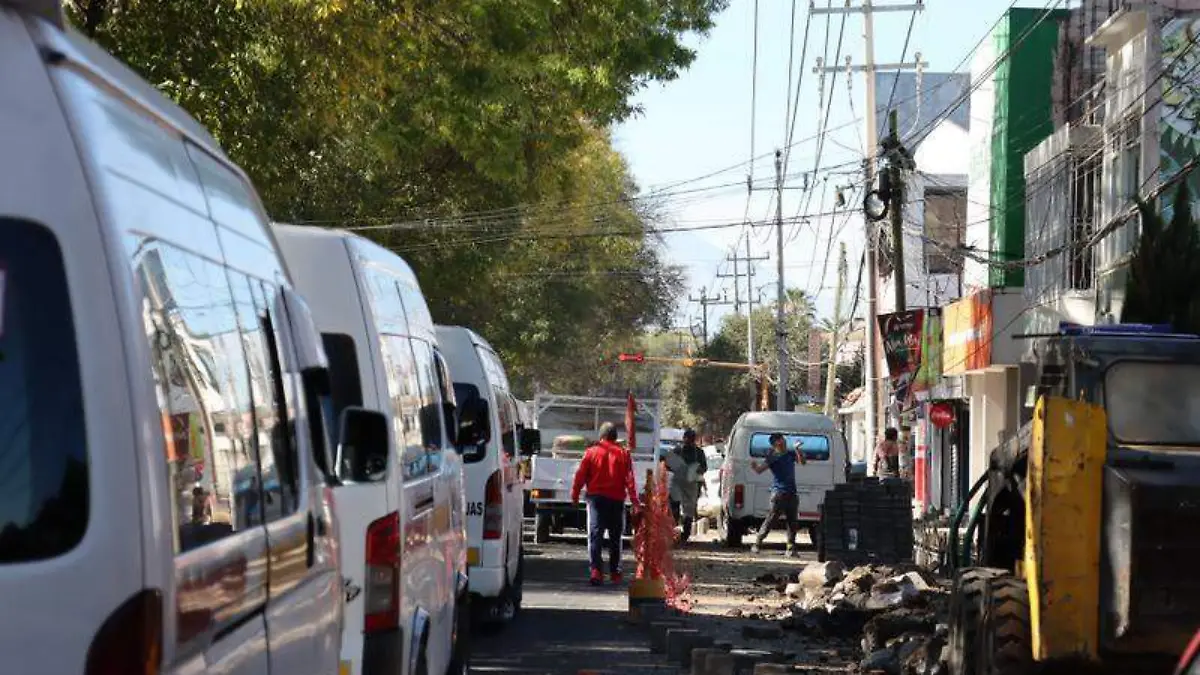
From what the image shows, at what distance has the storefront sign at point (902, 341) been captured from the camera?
38.9 meters

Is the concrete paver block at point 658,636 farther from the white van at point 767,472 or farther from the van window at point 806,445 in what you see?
the van window at point 806,445

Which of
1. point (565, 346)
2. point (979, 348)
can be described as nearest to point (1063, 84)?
point (979, 348)

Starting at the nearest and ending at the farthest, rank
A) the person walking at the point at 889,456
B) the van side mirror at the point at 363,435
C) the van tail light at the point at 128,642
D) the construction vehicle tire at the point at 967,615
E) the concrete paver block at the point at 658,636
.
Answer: the van tail light at the point at 128,642 < the van side mirror at the point at 363,435 < the construction vehicle tire at the point at 967,615 < the concrete paver block at the point at 658,636 < the person walking at the point at 889,456

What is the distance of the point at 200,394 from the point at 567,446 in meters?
26.4

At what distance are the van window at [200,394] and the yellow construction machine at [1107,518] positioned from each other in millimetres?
6328

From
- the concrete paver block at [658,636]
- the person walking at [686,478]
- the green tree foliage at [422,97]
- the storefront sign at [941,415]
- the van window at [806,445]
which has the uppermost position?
the green tree foliage at [422,97]

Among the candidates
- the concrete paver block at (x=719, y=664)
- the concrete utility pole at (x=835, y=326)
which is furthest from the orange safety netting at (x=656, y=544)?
the concrete utility pole at (x=835, y=326)

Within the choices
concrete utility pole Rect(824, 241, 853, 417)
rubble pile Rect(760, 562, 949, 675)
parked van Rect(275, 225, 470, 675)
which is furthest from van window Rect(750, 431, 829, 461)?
concrete utility pole Rect(824, 241, 853, 417)

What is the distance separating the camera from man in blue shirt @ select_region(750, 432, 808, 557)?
2911 cm

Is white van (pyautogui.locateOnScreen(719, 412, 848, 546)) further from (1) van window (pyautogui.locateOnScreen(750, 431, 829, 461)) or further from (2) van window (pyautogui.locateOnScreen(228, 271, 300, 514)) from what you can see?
(2) van window (pyautogui.locateOnScreen(228, 271, 300, 514))

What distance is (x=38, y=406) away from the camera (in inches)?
135

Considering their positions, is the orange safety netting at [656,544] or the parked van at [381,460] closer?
the parked van at [381,460]

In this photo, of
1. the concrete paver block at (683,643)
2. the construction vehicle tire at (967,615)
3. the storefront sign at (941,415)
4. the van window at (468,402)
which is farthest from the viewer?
the storefront sign at (941,415)

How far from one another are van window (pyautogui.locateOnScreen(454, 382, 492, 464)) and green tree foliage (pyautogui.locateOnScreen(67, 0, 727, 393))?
253 cm
